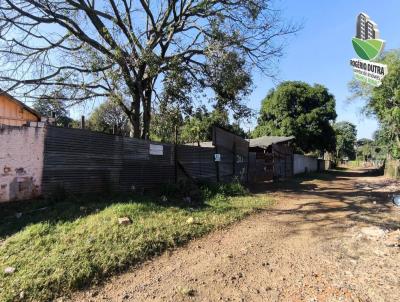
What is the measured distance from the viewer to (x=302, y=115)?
33.8 metres

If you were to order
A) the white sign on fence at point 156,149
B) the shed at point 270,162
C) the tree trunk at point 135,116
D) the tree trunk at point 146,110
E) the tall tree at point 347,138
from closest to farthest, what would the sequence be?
the white sign on fence at point 156,149, the tree trunk at point 135,116, the tree trunk at point 146,110, the shed at point 270,162, the tall tree at point 347,138

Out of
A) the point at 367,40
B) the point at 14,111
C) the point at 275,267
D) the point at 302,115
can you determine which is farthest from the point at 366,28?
the point at 302,115

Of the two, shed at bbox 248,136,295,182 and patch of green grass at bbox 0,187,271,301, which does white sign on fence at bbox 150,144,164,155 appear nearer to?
patch of green grass at bbox 0,187,271,301

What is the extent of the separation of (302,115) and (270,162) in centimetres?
1519

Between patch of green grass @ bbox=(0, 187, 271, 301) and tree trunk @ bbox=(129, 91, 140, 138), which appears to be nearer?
patch of green grass @ bbox=(0, 187, 271, 301)

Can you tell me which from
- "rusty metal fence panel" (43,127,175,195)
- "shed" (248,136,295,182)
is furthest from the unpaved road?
"shed" (248,136,295,182)

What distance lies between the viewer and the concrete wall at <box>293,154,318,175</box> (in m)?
27.3

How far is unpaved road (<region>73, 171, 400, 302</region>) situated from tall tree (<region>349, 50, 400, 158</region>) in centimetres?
2065

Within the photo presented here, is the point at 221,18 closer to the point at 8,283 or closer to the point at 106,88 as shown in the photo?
the point at 106,88

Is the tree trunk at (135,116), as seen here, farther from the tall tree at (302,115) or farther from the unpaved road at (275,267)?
the tall tree at (302,115)

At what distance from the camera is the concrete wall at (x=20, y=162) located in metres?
7.25

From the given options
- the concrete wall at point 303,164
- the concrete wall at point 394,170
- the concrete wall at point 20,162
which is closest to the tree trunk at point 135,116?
the concrete wall at point 20,162

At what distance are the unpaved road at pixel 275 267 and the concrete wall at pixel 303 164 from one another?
766 inches

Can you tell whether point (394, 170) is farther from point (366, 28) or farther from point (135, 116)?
point (366, 28)
